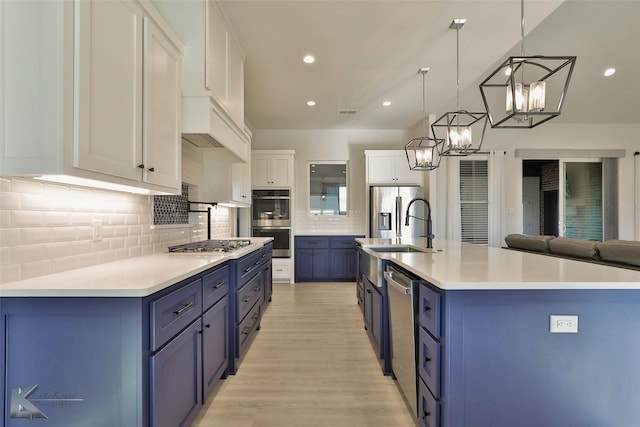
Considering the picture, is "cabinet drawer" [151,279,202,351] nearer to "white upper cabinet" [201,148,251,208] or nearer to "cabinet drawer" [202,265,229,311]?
"cabinet drawer" [202,265,229,311]

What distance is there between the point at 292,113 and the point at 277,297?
3.04 meters

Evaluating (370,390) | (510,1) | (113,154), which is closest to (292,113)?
(510,1)

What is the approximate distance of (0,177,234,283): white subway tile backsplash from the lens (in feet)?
4.06

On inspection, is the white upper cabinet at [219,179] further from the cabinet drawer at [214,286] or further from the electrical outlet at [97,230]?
the electrical outlet at [97,230]

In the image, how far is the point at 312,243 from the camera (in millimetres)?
5457

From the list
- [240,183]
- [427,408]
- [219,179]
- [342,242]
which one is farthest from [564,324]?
[342,242]

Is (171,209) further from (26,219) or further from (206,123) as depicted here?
(26,219)

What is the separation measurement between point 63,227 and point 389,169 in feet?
15.5

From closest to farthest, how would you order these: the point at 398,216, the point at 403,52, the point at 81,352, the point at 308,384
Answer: the point at 81,352, the point at 308,384, the point at 403,52, the point at 398,216

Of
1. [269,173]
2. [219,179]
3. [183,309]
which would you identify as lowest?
[183,309]

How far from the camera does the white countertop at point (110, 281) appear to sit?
3.60 ft

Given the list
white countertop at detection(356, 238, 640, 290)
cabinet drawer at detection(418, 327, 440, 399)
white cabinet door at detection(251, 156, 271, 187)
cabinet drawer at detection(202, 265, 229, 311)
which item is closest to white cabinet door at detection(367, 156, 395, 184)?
white cabinet door at detection(251, 156, 271, 187)

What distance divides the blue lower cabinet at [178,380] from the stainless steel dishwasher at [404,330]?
117 centimetres

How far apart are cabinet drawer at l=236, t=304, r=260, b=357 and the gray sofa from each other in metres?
3.27
